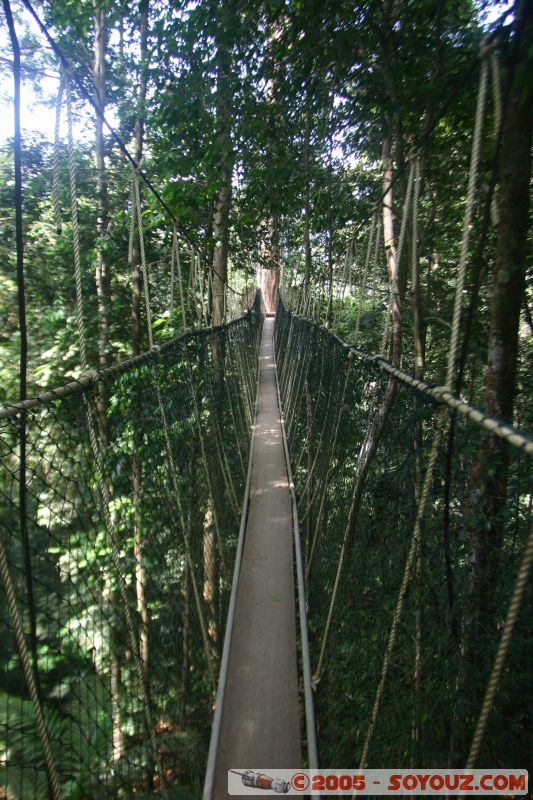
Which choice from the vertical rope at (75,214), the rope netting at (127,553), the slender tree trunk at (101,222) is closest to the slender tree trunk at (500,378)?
the rope netting at (127,553)

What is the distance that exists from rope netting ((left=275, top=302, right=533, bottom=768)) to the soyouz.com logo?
0.04 m

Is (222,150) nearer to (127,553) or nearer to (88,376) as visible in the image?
(88,376)

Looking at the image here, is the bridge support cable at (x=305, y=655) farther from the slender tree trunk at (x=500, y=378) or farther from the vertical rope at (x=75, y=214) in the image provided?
the vertical rope at (x=75, y=214)

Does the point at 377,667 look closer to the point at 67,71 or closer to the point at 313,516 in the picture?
the point at 313,516

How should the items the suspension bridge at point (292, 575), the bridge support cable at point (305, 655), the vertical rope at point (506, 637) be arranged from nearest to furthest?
the vertical rope at point (506, 637) → the suspension bridge at point (292, 575) → the bridge support cable at point (305, 655)

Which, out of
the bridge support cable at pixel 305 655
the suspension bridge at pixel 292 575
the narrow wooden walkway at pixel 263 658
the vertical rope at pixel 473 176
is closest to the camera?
the vertical rope at pixel 473 176

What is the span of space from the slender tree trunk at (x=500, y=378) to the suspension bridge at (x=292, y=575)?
26 mm

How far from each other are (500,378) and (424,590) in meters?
0.60

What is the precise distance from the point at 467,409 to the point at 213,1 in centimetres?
142

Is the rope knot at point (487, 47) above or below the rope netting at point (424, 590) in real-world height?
above

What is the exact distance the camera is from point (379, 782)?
3.52 ft

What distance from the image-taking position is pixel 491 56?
80 cm

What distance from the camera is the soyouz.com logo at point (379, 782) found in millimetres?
822

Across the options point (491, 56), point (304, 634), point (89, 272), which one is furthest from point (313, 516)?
point (89, 272)
